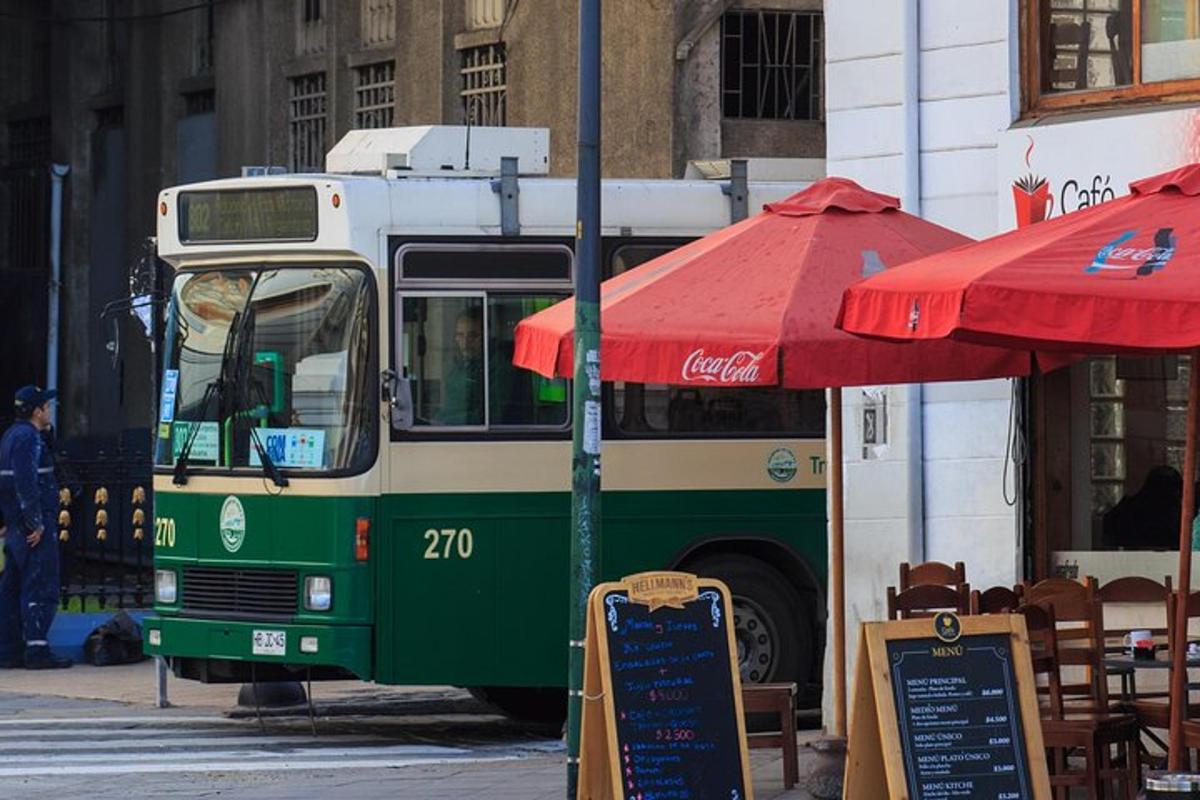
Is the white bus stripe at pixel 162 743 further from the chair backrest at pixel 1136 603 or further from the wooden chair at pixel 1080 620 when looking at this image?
the wooden chair at pixel 1080 620

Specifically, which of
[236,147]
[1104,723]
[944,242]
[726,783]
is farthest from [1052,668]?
[236,147]

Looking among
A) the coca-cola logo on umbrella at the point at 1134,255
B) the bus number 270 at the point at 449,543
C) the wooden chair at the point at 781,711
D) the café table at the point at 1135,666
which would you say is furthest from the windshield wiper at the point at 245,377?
the coca-cola logo on umbrella at the point at 1134,255

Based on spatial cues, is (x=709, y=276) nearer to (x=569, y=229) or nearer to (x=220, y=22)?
(x=569, y=229)

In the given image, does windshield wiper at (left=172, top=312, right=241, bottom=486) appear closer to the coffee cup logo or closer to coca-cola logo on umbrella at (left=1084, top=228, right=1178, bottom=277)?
the coffee cup logo

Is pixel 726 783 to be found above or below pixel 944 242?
below

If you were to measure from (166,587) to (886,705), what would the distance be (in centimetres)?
669

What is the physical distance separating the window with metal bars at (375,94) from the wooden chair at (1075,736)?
15472 mm

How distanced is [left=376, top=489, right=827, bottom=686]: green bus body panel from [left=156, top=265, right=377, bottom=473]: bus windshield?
551mm

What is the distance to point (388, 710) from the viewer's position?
55.0 feet

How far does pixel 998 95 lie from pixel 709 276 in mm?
2467

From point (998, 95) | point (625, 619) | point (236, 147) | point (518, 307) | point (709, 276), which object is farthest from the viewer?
point (236, 147)

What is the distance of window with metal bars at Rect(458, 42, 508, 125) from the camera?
23.7m

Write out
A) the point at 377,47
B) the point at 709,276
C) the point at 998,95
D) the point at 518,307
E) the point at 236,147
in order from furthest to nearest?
1. the point at 236,147
2. the point at 377,47
3. the point at 518,307
4. the point at 998,95
5. the point at 709,276

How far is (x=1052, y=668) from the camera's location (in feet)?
33.9
